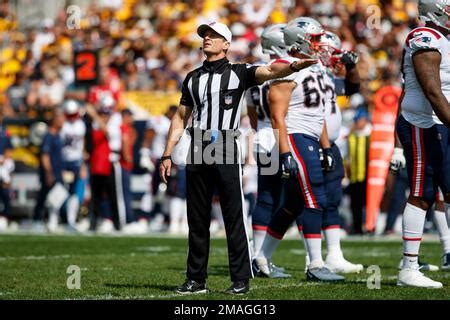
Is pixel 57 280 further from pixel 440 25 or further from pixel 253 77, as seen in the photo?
pixel 440 25

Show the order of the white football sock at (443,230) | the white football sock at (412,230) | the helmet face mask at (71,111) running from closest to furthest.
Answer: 1. the white football sock at (412,230)
2. the white football sock at (443,230)
3. the helmet face mask at (71,111)

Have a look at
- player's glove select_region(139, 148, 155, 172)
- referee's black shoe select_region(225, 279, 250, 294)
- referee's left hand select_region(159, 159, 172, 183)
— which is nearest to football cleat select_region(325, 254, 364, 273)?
referee's black shoe select_region(225, 279, 250, 294)

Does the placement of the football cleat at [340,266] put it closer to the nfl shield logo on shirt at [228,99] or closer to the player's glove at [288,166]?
the player's glove at [288,166]

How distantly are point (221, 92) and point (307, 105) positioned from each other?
1.62 meters

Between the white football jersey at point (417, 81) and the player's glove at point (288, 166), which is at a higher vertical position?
the white football jersey at point (417, 81)

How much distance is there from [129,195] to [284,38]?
8.22m

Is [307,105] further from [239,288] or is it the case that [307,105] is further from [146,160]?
[146,160]

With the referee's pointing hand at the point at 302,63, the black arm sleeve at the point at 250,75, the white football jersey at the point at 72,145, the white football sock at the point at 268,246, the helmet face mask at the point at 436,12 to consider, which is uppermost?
the helmet face mask at the point at 436,12

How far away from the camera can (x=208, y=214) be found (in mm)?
7035

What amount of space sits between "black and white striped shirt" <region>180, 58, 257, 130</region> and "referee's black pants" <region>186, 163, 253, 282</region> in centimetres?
30

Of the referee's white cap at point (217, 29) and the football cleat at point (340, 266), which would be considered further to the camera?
the football cleat at point (340, 266)

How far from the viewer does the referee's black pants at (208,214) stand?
6.93 m

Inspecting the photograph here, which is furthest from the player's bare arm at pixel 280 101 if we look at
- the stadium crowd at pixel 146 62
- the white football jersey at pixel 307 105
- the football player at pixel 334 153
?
the stadium crowd at pixel 146 62

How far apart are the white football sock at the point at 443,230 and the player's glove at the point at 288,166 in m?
2.06
